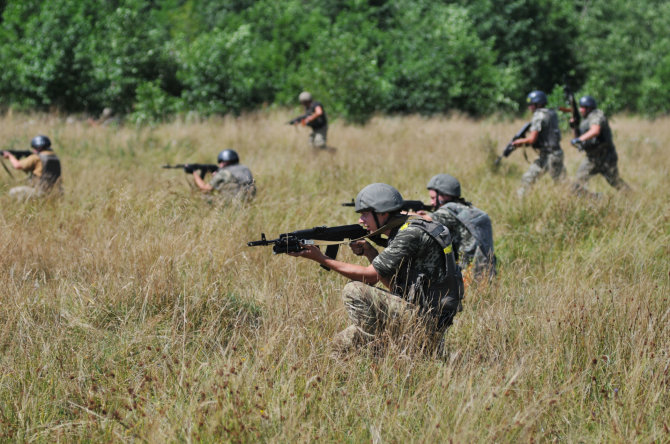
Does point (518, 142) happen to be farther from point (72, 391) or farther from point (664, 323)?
point (72, 391)

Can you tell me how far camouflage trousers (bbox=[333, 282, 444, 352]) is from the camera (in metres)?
3.57

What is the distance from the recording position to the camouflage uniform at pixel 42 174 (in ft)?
21.9

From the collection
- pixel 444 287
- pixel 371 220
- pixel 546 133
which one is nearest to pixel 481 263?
pixel 444 287

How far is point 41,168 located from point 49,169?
0.12 m

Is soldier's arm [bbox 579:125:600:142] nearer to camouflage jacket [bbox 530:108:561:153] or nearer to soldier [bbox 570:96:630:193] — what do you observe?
soldier [bbox 570:96:630:193]

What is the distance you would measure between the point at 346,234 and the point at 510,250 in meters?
2.72

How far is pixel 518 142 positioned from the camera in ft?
26.7

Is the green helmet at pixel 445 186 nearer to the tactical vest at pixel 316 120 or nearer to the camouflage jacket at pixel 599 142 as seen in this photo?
the camouflage jacket at pixel 599 142

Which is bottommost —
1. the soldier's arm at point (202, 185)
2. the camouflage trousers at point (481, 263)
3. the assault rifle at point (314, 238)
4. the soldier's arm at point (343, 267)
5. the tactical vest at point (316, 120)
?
the soldier's arm at point (202, 185)

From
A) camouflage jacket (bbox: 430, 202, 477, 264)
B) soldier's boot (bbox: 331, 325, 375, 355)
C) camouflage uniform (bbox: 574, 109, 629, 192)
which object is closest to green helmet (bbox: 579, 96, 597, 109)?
camouflage uniform (bbox: 574, 109, 629, 192)

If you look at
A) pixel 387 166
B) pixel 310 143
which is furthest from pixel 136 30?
pixel 387 166

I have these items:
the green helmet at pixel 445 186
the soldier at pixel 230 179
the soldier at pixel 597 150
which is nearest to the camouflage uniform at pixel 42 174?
the soldier at pixel 230 179

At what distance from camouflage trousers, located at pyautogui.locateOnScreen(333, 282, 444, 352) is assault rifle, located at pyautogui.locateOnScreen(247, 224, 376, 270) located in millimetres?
257

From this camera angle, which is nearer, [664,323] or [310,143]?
[664,323]
